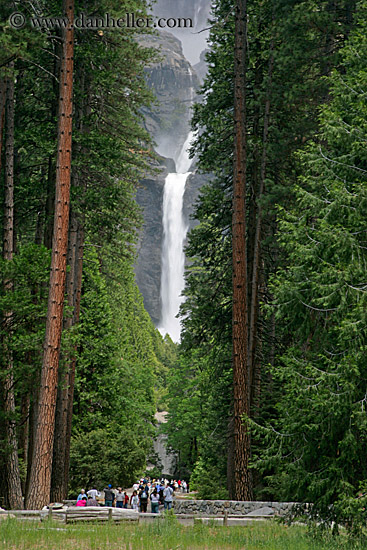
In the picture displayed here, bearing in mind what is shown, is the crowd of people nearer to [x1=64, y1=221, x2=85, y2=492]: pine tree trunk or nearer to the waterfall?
[x1=64, y1=221, x2=85, y2=492]: pine tree trunk

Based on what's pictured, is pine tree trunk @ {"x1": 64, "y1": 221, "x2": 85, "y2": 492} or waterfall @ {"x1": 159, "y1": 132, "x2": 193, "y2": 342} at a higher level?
waterfall @ {"x1": 159, "y1": 132, "x2": 193, "y2": 342}

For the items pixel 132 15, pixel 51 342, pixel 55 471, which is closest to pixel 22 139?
pixel 132 15

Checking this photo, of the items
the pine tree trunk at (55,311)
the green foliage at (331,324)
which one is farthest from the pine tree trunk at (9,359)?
the green foliage at (331,324)

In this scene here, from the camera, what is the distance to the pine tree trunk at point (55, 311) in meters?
10.3

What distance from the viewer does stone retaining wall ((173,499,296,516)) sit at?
38.8 feet

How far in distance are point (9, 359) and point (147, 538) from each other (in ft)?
21.9

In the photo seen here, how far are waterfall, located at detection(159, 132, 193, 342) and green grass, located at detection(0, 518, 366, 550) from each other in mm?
87809

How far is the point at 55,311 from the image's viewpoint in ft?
35.2

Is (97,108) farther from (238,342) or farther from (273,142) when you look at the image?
(238,342)

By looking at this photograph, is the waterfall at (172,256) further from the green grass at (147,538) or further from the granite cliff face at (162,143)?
the green grass at (147,538)

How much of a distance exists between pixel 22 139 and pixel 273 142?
6.19 m

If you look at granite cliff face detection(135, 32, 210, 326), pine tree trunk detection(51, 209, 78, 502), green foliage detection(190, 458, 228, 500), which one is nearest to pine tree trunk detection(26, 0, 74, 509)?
pine tree trunk detection(51, 209, 78, 502)

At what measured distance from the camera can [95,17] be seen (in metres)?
13.5

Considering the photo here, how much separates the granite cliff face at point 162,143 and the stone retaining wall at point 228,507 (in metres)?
80.9
